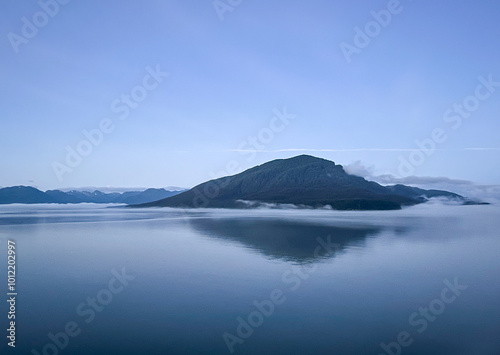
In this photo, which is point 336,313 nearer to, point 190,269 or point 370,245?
point 190,269

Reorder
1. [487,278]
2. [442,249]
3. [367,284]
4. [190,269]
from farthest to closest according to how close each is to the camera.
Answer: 1. [442,249]
2. [190,269]
3. [487,278]
4. [367,284]

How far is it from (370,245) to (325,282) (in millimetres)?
14147

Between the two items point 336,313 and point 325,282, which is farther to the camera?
point 325,282

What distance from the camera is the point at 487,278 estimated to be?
1828 centimetres

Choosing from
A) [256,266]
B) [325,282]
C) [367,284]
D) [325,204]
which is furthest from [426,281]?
[325,204]

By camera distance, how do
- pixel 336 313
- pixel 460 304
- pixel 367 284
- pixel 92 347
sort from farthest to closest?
pixel 367 284
pixel 460 304
pixel 336 313
pixel 92 347

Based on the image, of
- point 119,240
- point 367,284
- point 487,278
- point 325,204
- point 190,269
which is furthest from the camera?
point 325,204

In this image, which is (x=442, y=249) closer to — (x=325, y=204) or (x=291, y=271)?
(x=291, y=271)

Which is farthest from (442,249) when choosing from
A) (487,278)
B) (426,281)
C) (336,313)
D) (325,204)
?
(325,204)

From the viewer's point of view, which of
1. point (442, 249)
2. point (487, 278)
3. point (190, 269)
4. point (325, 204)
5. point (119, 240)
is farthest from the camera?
point (325, 204)

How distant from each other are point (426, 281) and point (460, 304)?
143 inches

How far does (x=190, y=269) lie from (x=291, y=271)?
5.41m

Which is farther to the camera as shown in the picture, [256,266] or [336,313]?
[256,266]

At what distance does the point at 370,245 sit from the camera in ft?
96.8
